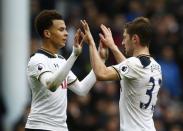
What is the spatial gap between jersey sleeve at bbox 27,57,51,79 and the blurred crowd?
497cm

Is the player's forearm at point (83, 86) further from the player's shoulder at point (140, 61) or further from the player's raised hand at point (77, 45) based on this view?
the player's raised hand at point (77, 45)

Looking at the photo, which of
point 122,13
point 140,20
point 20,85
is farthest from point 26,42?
point 140,20

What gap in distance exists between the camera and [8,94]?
17.7 m

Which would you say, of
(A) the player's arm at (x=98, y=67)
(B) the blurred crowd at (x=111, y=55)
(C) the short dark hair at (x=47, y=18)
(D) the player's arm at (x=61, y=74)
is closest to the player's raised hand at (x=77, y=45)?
(D) the player's arm at (x=61, y=74)

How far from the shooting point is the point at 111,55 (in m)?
17.1

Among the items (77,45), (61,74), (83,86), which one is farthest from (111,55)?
(61,74)

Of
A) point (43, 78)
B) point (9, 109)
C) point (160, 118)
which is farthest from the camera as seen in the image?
point (9, 109)

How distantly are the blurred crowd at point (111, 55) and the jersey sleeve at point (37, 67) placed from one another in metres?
4.97

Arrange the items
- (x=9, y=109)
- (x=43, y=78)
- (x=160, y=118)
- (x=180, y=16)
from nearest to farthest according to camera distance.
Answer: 1. (x=43, y=78)
2. (x=160, y=118)
3. (x=9, y=109)
4. (x=180, y=16)

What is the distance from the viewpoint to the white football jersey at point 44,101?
33.8ft

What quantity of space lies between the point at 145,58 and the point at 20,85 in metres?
7.34

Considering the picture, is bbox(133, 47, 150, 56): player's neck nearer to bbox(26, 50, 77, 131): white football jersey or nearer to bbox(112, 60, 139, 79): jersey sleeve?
bbox(112, 60, 139, 79): jersey sleeve

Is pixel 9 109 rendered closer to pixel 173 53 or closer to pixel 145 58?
pixel 173 53

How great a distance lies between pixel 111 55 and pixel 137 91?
6706 millimetres
